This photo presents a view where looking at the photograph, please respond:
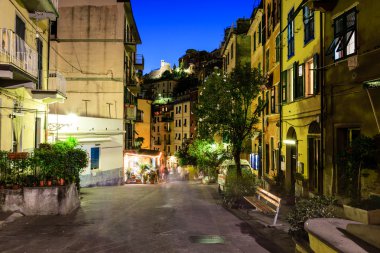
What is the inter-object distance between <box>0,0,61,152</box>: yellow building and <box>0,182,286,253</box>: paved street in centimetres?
452

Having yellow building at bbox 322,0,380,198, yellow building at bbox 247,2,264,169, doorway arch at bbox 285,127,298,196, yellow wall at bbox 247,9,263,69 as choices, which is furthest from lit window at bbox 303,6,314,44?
yellow wall at bbox 247,9,263,69

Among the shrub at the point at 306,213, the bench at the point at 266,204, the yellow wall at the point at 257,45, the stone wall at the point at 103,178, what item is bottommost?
the stone wall at the point at 103,178

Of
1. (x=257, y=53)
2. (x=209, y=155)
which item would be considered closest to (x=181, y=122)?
(x=209, y=155)

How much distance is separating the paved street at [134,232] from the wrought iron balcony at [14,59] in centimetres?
482

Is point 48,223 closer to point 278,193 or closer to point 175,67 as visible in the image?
point 278,193

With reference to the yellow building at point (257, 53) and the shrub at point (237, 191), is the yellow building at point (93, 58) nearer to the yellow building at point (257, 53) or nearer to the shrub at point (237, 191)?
the yellow building at point (257, 53)

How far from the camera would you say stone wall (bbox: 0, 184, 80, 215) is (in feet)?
40.6

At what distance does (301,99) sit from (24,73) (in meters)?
11.5

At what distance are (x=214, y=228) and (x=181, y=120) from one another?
64.4m

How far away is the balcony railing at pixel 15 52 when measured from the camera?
42.3ft

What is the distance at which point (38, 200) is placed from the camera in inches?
500

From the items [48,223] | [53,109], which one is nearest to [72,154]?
[48,223]

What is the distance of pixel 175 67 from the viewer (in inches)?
5753

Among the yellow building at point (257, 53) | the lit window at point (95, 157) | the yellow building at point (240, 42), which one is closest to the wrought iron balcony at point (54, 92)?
the lit window at point (95, 157)
